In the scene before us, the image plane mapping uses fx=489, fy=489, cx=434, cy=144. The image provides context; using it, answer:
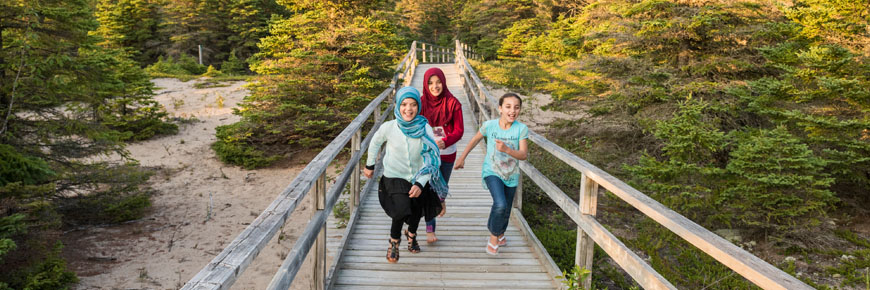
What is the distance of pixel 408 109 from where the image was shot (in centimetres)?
366

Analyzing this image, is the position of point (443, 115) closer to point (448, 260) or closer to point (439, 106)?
point (439, 106)

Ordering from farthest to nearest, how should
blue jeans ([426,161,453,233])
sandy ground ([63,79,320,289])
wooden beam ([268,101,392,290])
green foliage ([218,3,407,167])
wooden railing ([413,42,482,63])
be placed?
A: wooden railing ([413,42,482,63])
green foliage ([218,3,407,167])
sandy ground ([63,79,320,289])
blue jeans ([426,161,453,233])
wooden beam ([268,101,392,290])

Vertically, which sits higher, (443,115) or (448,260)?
(443,115)

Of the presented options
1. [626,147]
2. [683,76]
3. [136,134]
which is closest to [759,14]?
[683,76]

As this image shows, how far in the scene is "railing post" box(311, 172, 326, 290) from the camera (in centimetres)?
319

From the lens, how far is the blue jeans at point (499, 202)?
408 cm

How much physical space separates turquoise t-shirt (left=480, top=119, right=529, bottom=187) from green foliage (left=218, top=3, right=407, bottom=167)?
822cm

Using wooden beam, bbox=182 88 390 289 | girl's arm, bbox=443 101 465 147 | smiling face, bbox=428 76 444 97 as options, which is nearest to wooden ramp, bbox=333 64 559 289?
girl's arm, bbox=443 101 465 147

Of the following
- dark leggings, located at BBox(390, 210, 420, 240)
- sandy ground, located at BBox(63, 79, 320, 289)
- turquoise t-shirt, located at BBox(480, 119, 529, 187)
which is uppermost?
turquoise t-shirt, located at BBox(480, 119, 529, 187)

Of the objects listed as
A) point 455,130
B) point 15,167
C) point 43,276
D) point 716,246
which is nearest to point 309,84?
point 15,167

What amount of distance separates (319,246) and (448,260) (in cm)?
132

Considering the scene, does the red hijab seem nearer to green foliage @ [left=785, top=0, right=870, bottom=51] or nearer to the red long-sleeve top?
the red long-sleeve top

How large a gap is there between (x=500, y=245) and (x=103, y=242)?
7.71 meters

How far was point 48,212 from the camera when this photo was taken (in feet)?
23.4
